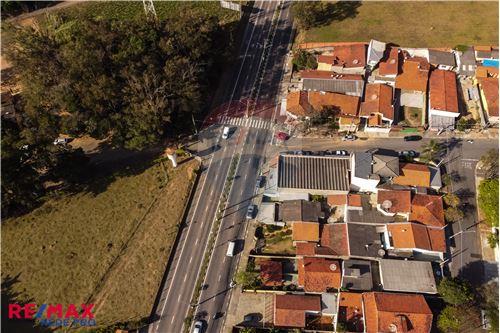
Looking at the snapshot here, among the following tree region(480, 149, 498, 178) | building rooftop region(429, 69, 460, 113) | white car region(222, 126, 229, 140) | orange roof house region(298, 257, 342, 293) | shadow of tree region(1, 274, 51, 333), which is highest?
building rooftop region(429, 69, 460, 113)

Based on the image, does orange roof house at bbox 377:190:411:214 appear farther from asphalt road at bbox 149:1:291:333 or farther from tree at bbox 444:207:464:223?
asphalt road at bbox 149:1:291:333

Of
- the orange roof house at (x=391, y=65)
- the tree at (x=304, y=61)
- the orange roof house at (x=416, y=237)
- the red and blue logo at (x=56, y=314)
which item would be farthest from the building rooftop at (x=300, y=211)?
the red and blue logo at (x=56, y=314)

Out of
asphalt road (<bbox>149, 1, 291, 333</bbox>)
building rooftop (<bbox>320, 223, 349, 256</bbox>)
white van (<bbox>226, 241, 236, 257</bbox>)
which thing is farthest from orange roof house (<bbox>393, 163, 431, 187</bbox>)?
white van (<bbox>226, 241, 236, 257</bbox>)

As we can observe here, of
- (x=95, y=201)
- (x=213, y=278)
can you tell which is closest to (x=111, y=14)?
(x=95, y=201)

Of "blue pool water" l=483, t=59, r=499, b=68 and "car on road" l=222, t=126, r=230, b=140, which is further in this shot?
"blue pool water" l=483, t=59, r=499, b=68

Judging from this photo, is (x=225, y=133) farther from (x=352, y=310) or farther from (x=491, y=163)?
(x=491, y=163)

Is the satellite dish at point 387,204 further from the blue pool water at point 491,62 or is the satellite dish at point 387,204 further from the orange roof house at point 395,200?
the blue pool water at point 491,62
